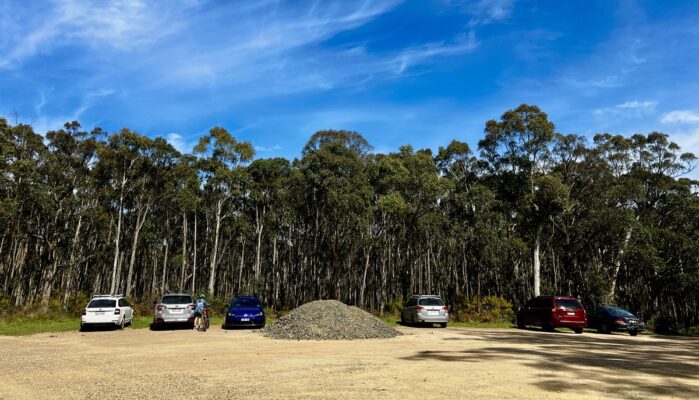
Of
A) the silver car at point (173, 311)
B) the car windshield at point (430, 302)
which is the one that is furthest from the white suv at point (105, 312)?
the car windshield at point (430, 302)

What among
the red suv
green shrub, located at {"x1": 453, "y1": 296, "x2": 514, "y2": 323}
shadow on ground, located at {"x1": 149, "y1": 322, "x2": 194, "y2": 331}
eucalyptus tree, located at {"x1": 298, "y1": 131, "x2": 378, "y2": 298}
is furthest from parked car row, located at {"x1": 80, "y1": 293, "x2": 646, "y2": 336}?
eucalyptus tree, located at {"x1": 298, "y1": 131, "x2": 378, "y2": 298}

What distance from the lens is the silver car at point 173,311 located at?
760 inches

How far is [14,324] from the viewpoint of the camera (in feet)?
68.6

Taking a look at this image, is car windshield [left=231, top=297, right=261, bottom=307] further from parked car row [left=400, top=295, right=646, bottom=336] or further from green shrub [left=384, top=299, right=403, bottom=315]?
green shrub [left=384, top=299, right=403, bottom=315]

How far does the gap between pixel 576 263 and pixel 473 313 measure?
20.7 m

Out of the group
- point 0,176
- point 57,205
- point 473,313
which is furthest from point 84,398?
point 57,205

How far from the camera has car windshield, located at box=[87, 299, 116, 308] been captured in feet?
61.6

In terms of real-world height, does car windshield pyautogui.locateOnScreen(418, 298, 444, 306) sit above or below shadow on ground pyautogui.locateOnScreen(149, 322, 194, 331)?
above

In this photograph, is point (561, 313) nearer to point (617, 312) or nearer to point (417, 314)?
point (617, 312)

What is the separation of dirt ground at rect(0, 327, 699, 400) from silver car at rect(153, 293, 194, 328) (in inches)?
244

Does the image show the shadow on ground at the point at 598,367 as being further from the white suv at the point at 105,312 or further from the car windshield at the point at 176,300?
the white suv at the point at 105,312

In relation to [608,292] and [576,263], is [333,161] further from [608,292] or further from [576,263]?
[576,263]

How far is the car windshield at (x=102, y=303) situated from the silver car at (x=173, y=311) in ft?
5.83

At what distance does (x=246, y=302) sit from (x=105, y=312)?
5.88 m
